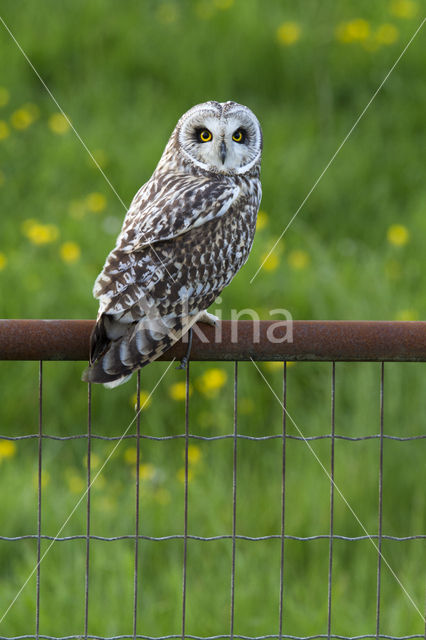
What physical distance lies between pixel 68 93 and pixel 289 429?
3.68 m

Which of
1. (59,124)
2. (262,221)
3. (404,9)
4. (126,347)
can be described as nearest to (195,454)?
(262,221)

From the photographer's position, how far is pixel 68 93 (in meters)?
7.29

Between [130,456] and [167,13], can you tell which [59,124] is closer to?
[167,13]

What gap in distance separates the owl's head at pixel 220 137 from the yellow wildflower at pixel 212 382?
1662 mm

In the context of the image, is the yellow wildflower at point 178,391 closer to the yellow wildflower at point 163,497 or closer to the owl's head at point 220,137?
the yellow wildflower at point 163,497

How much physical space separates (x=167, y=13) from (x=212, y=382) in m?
4.06

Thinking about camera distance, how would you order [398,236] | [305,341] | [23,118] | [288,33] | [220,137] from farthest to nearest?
1. [288,33]
2. [23,118]
3. [398,236]
4. [220,137]
5. [305,341]

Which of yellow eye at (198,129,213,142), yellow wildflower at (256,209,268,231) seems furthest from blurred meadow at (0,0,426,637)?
yellow eye at (198,129,213,142)

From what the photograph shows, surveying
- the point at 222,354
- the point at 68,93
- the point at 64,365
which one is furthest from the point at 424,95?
the point at 222,354

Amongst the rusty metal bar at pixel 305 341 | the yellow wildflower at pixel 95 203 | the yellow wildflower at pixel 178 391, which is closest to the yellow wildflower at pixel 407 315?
the yellow wildflower at pixel 178 391

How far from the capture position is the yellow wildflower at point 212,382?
4.82 meters

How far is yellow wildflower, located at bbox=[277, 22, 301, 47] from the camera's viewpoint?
290 inches

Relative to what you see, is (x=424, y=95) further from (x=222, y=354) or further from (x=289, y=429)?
(x=222, y=354)

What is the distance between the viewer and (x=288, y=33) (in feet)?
24.2
